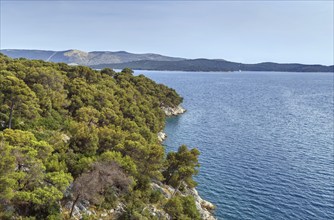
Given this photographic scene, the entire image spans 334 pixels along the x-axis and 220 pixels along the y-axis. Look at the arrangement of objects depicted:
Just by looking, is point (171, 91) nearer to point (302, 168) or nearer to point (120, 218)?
point (302, 168)

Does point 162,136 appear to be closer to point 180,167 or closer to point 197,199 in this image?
point 180,167

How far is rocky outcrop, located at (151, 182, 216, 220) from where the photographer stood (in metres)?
39.3

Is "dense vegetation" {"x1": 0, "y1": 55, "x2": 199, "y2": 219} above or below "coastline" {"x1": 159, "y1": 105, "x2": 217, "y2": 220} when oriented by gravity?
above

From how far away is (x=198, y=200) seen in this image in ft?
140

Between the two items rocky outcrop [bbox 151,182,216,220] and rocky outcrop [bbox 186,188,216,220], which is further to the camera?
rocky outcrop [bbox 151,182,216,220]

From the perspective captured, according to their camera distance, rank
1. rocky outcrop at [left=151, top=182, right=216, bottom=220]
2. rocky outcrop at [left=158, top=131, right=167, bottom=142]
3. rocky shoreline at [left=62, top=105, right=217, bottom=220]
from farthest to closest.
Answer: rocky outcrop at [left=158, top=131, right=167, bottom=142], rocky outcrop at [left=151, top=182, right=216, bottom=220], rocky shoreline at [left=62, top=105, right=217, bottom=220]

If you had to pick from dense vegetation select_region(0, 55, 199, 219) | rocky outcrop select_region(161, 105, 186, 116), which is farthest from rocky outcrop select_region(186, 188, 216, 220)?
rocky outcrop select_region(161, 105, 186, 116)

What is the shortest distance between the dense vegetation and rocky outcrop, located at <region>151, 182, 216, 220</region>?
1.16 m

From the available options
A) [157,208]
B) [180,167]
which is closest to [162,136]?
[180,167]

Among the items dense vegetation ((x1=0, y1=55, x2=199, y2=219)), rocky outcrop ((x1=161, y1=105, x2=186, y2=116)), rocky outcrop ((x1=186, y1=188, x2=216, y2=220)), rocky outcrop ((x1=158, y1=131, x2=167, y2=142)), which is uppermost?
dense vegetation ((x1=0, y1=55, x2=199, y2=219))

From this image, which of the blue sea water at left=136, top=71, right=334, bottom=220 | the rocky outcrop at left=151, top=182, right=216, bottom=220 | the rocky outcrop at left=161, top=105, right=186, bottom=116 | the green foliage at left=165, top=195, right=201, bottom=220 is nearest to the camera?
the green foliage at left=165, top=195, right=201, bottom=220

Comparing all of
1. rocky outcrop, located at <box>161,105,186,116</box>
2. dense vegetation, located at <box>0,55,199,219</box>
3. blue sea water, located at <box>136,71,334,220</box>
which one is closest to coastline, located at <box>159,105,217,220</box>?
dense vegetation, located at <box>0,55,199,219</box>

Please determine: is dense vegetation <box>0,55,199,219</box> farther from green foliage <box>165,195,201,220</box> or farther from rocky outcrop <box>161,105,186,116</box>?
rocky outcrop <box>161,105,186,116</box>

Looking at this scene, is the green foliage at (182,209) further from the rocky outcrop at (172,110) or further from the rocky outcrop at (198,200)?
the rocky outcrop at (172,110)
